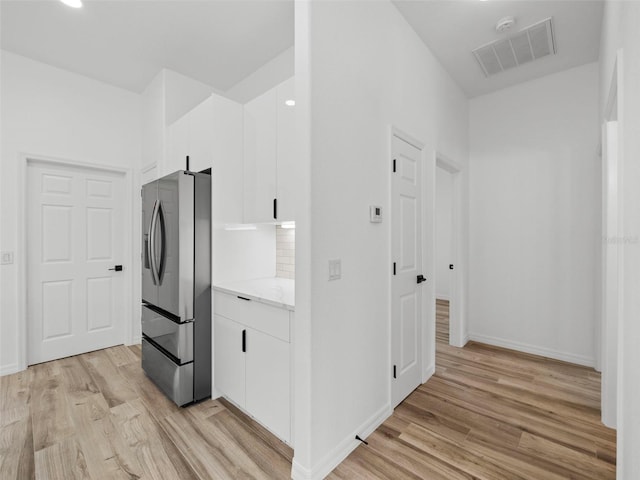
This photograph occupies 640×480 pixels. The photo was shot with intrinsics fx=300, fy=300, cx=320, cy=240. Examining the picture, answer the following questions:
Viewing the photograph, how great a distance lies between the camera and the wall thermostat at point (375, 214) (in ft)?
6.62

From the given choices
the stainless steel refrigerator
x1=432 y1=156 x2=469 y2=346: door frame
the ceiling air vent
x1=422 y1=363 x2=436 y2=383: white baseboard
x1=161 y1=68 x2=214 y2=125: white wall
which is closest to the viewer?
the stainless steel refrigerator

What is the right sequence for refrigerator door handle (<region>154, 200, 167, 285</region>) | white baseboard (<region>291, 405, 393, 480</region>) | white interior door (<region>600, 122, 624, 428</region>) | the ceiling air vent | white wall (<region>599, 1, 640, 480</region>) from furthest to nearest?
the ceiling air vent → refrigerator door handle (<region>154, 200, 167, 285</region>) → white interior door (<region>600, 122, 624, 428</region>) → white baseboard (<region>291, 405, 393, 480</region>) → white wall (<region>599, 1, 640, 480</region>)

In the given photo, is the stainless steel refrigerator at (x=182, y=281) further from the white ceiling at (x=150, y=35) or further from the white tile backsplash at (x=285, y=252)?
the white ceiling at (x=150, y=35)

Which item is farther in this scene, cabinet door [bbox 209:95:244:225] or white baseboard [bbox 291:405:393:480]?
cabinet door [bbox 209:95:244:225]

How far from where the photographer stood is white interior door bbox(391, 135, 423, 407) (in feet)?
7.45

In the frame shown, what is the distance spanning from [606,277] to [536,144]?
1801 mm

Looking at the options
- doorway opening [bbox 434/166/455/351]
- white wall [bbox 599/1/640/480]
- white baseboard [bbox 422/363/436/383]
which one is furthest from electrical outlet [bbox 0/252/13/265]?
doorway opening [bbox 434/166/455/351]

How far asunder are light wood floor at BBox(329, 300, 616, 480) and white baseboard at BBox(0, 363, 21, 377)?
10.4ft

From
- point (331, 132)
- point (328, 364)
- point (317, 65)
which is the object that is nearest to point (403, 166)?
point (331, 132)

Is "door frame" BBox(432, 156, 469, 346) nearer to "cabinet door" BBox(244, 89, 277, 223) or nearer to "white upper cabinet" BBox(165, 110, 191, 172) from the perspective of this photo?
"cabinet door" BBox(244, 89, 277, 223)

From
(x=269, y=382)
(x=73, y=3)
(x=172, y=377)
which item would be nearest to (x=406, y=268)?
(x=269, y=382)

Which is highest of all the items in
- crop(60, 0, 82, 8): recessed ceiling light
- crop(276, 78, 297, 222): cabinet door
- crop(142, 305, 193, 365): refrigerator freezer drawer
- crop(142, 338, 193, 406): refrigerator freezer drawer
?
crop(60, 0, 82, 8): recessed ceiling light

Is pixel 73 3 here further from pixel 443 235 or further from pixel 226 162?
pixel 443 235

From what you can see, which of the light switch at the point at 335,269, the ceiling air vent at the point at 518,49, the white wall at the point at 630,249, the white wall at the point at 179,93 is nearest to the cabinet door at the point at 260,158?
the light switch at the point at 335,269
